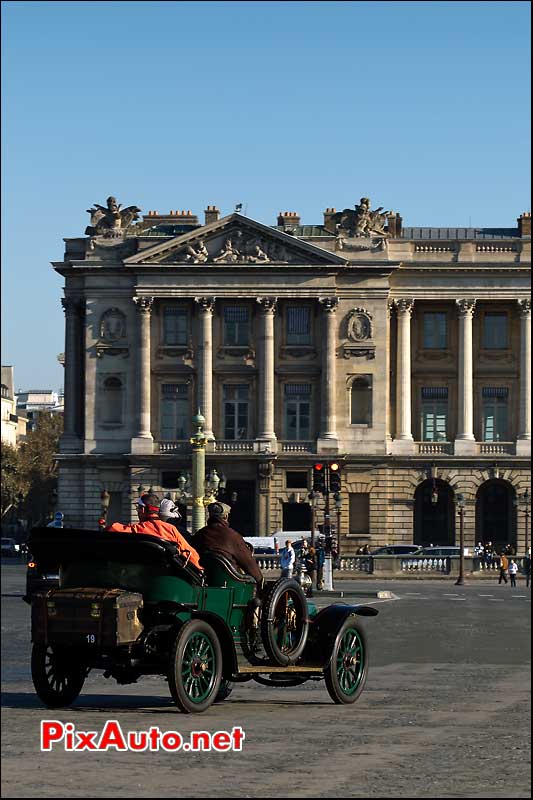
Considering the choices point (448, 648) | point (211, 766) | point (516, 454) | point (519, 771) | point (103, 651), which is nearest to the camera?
point (211, 766)

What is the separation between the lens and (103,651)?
603 inches

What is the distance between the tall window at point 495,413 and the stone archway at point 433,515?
13.0 feet

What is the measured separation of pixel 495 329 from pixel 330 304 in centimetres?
1014

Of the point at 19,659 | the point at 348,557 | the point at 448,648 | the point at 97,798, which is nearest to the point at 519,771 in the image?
the point at 97,798

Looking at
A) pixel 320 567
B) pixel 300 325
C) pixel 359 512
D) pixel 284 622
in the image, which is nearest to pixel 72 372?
pixel 300 325

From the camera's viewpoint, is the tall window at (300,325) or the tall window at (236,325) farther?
the tall window at (236,325)

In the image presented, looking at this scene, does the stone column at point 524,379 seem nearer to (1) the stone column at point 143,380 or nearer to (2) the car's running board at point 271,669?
(1) the stone column at point 143,380

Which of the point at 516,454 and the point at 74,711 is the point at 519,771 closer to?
the point at 74,711

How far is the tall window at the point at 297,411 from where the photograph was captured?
104m

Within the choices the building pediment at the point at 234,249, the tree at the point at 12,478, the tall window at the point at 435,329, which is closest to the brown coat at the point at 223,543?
the building pediment at the point at 234,249

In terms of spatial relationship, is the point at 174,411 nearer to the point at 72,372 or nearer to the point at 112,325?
the point at 112,325

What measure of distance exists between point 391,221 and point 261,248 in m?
8.34

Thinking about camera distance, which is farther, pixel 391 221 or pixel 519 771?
pixel 391 221

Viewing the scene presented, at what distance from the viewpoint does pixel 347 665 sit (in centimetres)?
1750
